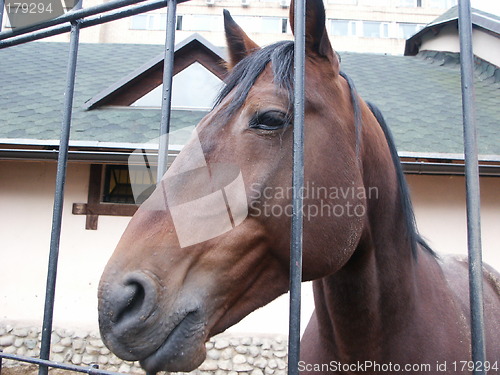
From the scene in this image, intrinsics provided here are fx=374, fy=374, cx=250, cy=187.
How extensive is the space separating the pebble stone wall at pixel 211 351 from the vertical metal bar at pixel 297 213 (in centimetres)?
437

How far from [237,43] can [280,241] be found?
3.30 ft

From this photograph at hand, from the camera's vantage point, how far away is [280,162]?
1.22 meters

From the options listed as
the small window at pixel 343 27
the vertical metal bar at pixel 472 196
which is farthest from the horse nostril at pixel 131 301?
the small window at pixel 343 27

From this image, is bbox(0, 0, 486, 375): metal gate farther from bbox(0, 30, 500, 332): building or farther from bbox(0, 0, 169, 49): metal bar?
bbox(0, 30, 500, 332): building

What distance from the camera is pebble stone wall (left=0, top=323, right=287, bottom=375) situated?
4.96m

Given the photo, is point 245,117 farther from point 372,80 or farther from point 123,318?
point 372,80

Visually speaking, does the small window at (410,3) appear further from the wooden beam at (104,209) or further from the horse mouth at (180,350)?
the horse mouth at (180,350)

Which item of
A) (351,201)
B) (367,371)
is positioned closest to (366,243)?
(351,201)

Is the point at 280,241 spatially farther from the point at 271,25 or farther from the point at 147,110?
the point at 271,25

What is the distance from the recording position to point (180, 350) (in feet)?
3.40

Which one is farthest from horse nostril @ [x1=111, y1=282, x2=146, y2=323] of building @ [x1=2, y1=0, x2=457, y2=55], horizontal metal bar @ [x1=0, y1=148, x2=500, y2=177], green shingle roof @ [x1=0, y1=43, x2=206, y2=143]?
building @ [x1=2, y1=0, x2=457, y2=55]

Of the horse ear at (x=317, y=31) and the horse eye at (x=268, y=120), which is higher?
the horse ear at (x=317, y=31)

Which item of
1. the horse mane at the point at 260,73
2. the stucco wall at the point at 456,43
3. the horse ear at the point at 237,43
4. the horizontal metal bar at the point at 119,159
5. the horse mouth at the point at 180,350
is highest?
the stucco wall at the point at 456,43

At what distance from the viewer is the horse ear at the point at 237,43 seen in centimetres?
168
